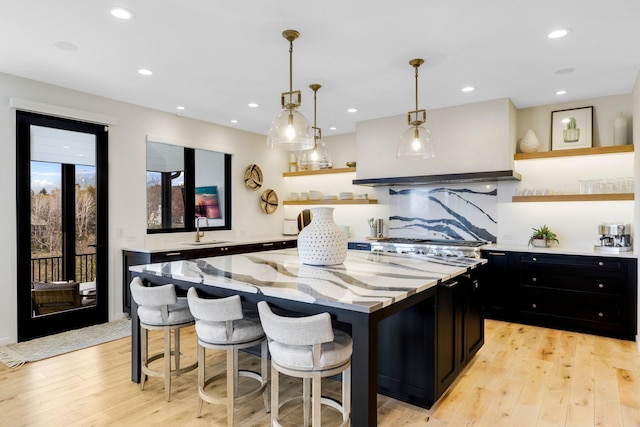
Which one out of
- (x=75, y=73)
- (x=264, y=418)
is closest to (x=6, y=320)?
(x=75, y=73)

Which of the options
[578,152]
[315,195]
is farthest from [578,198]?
[315,195]

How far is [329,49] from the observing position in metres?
3.22

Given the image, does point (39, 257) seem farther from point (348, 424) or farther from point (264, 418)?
point (348, 424)

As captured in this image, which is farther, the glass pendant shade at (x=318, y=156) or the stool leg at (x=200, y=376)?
the glass pendant shade at (x=318, y=156)

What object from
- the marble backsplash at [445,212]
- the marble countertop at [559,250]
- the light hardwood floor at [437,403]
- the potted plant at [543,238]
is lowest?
the light hardwood floor at [437,403]

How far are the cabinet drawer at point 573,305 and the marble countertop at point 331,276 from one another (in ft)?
5.67

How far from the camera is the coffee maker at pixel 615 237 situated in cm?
417

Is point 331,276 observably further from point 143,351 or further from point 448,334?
point 143,351

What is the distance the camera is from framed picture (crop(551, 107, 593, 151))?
4.57 m

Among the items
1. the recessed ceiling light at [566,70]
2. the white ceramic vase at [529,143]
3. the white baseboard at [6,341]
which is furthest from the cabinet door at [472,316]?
the white baseboard at [6,341]

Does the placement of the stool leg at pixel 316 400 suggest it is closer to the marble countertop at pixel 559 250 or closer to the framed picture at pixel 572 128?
the marble countertop at pixel 559 250

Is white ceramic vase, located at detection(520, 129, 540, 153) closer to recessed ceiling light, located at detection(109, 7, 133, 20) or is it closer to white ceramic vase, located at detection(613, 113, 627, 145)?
white ceramic vase, located at detection(613, 113, 627, 145)

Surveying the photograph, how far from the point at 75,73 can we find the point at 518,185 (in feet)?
17.0

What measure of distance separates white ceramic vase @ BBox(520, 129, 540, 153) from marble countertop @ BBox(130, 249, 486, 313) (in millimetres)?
2334
